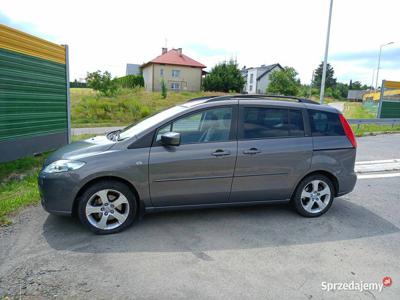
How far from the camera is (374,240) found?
11.8 feet

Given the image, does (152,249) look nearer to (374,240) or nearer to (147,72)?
(374,240)

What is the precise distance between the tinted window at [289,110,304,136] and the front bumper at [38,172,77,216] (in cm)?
298

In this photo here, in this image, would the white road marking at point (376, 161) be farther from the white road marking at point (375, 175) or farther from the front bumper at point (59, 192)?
the front bumper at point (59, 192)

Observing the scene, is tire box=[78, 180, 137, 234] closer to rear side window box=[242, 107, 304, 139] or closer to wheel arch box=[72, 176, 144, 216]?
wheel arch box=[72, 176, 144, 216]

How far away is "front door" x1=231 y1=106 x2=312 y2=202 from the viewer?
383 cm

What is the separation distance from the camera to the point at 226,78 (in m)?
42.1

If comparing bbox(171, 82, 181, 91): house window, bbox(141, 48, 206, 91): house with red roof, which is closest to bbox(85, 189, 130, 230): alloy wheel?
bbox(141, 48, 206, 91): house with red roof

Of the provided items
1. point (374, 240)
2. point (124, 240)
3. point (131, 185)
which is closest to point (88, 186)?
point (131, 185)

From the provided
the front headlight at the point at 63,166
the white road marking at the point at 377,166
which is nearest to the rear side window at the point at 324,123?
the white road marking at the point at 377,166

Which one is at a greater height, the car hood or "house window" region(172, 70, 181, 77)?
"house window" region(172, 70, 181, 77)

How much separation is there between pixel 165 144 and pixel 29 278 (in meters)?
1.94

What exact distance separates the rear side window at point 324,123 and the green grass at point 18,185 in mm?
4377

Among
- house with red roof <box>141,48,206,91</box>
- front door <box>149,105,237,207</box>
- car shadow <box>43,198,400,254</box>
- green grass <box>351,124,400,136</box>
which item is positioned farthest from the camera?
house with red roof <box>141,48,206,91</box>

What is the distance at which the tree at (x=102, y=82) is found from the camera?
22342mm
